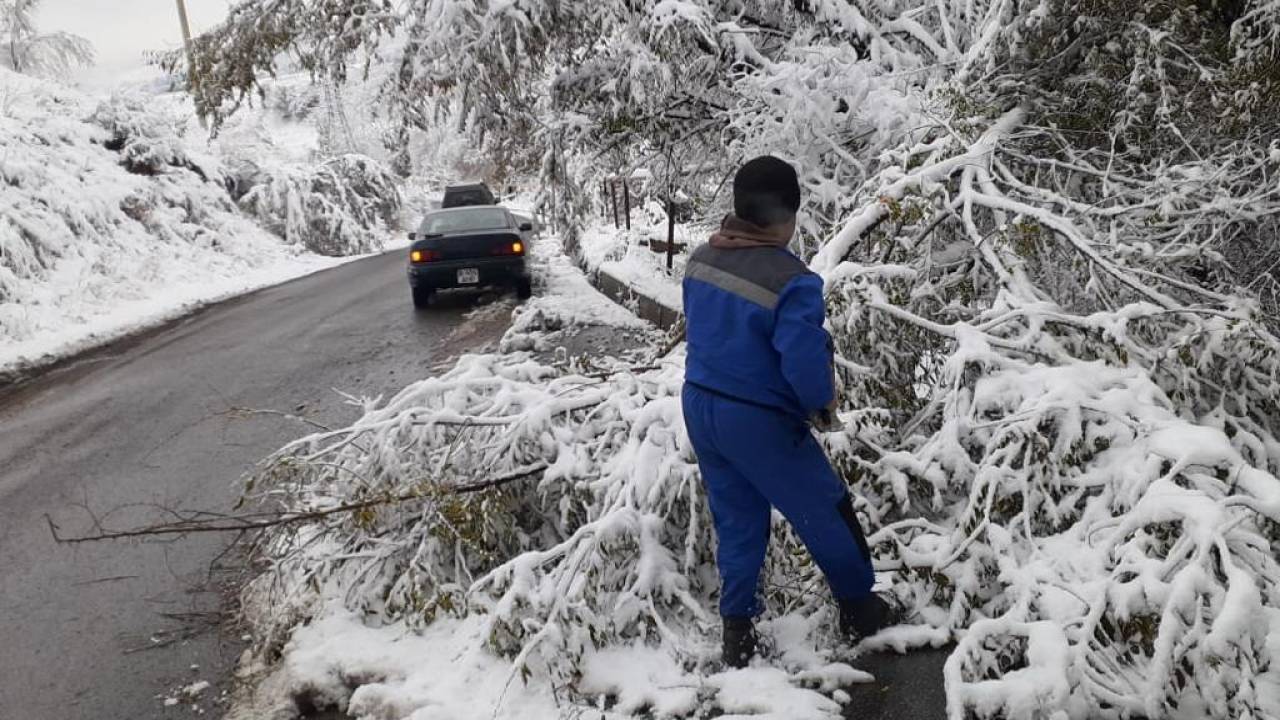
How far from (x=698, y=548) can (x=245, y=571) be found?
8.24ft

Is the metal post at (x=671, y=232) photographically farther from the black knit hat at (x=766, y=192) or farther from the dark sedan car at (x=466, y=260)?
the black knit hat at (x=766, y=192)

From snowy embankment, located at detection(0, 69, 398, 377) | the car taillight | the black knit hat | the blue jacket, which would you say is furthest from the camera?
snowy embankment, located at detection(0, 69, 398, 377)

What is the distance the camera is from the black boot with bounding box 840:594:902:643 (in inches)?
117

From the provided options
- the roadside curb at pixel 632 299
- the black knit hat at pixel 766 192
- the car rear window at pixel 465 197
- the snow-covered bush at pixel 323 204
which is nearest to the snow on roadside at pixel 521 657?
the black knit hat at pixel 766 192

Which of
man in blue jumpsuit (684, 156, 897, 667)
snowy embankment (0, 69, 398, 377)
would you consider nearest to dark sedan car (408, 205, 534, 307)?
snowy embankment (0, 69, 398, 377)

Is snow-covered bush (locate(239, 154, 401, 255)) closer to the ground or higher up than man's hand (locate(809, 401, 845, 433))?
closer to the ground

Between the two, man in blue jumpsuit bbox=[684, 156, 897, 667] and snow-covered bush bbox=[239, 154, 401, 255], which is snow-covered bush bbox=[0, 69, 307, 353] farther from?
man in blue jumpsuit bbox=[684, 156, 897, 667]

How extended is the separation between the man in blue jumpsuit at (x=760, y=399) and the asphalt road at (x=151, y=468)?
7.34ft

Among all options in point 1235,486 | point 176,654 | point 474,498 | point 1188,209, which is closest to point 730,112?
point 1188,209

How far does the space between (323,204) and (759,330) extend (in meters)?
23.4

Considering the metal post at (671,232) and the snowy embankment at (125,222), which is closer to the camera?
the metal post at (671,232)

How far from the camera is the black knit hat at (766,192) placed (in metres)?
2.73

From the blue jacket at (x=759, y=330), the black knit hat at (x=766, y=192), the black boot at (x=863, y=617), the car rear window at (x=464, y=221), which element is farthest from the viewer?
the car rear window at (x=464, y=221)

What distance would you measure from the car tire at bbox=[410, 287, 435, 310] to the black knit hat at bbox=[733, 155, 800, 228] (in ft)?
30.6
